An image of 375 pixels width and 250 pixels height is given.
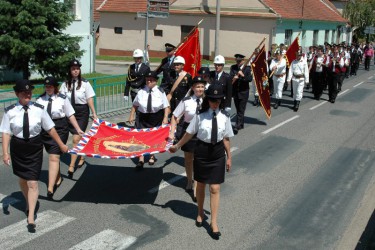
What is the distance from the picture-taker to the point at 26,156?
245 inches

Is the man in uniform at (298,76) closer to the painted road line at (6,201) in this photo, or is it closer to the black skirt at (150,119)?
the black skirt at (150,119)

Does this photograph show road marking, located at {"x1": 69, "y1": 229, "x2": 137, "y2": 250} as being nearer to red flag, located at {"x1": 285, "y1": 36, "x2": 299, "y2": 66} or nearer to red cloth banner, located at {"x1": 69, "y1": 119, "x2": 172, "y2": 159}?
red cloth banner, located at {"x1": 69, "y1": 119, "x2": 172, "y2": 159}

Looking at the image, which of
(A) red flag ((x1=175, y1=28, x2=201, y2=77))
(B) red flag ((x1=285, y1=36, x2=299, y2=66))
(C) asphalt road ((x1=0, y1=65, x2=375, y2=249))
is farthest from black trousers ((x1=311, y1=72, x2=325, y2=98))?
(A) red flag ((x1=175, y1=28, x2=201, y2=77))

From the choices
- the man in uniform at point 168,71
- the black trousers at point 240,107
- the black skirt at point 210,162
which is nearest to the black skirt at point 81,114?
the man in uniform at point 168,71

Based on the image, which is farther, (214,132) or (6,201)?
(6,201)

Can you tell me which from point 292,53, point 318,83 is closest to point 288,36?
point 318,83

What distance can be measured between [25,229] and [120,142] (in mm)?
2072

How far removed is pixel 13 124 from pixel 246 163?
16.5 ft

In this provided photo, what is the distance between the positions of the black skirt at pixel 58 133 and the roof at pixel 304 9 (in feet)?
94.6

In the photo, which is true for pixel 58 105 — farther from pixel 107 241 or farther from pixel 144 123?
pixel 107 241

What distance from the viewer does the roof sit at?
117ft

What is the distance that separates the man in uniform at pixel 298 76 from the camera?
15.9 m

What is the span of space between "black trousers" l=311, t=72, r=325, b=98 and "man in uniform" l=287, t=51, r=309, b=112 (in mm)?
2360

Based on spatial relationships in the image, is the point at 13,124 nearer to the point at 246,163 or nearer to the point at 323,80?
the point at 246,163
